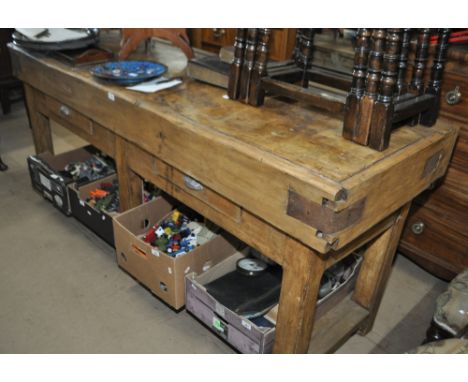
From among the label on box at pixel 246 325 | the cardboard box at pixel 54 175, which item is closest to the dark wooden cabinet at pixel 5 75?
the cardboard box at pixel 54 175

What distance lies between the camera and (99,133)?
1.81m

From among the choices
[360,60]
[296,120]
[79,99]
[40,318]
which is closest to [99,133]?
[79,99]

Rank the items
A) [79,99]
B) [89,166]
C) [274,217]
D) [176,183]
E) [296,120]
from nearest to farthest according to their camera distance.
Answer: [274,217] < [296,120] < [176,183] < [79,99] < [89,166]

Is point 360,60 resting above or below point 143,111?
above

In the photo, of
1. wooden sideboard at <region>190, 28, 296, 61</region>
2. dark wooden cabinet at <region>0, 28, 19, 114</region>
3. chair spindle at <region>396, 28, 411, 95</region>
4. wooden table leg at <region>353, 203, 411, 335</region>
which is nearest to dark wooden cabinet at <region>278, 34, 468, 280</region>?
chair spindle at <region>396, 28, 411, 95</region>

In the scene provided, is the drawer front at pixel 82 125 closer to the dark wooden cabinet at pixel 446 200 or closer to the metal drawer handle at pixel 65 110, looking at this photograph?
the metal drawer handle at pixel 65 110

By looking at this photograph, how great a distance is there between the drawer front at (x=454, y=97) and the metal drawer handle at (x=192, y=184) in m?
0.84

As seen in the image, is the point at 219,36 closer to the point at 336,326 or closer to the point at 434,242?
the point at 434,242

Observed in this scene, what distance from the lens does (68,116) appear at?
196 cm

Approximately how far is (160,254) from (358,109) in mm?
773

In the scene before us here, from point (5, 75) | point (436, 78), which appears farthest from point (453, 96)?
point (5, 75)

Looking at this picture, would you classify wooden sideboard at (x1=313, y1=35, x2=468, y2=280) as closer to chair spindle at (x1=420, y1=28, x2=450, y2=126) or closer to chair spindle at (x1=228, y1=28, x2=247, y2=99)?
chair spindle at (x1=420, y1=28, x2=450, y2=126)

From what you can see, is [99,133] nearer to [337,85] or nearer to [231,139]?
[231,139]

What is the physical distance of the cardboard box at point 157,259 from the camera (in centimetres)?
154
